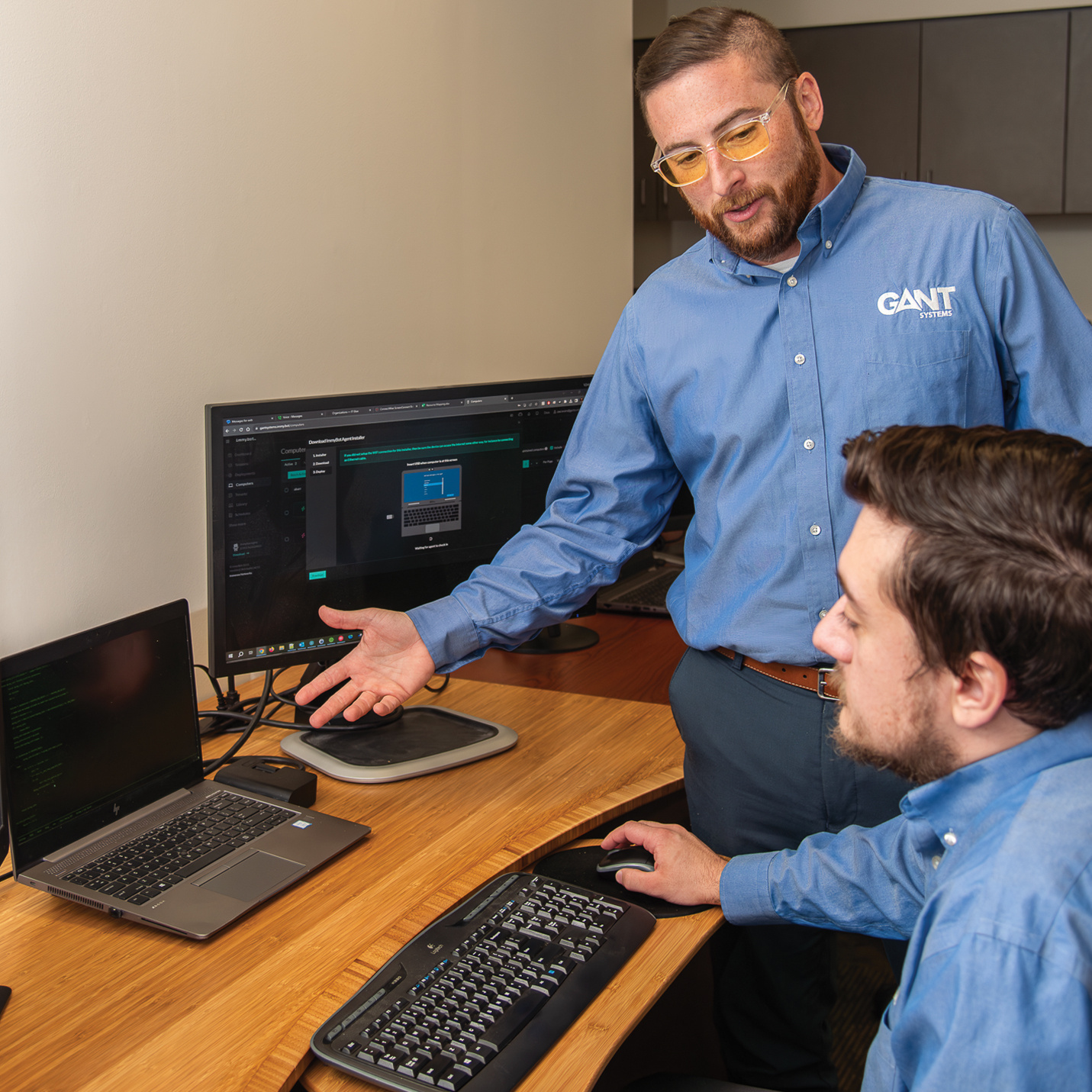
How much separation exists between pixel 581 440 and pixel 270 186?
27.1 inches

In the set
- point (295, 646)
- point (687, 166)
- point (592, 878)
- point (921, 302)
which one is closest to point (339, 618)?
point (295, 646)

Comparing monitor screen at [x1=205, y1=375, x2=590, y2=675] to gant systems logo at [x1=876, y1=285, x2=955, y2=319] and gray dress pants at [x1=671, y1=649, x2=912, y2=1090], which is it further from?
gant systems logo at [x1=876, y1=285, x2=955, y2=319]

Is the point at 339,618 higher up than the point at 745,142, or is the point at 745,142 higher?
the point at 745,142

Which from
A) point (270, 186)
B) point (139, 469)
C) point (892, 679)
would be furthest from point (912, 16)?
point (892, 679)

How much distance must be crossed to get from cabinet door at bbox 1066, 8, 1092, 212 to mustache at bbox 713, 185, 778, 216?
325 cm

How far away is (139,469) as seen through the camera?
162 centimetres

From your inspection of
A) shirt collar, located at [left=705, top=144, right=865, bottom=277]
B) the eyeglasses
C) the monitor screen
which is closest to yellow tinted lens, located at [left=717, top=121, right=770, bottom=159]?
the eyeglasses

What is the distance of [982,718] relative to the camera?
2.64 feet

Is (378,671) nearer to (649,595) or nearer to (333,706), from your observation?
(333,706)

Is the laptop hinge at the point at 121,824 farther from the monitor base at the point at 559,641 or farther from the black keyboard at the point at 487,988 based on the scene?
the monitor base at the point at 559,641

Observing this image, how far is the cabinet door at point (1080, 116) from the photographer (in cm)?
393

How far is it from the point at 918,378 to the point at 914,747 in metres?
0.63

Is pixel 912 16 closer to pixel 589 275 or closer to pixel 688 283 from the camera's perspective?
pixel 589 275

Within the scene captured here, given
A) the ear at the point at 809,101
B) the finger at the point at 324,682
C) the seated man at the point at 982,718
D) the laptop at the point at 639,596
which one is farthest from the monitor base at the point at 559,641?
the seated man at the point at 982,718
